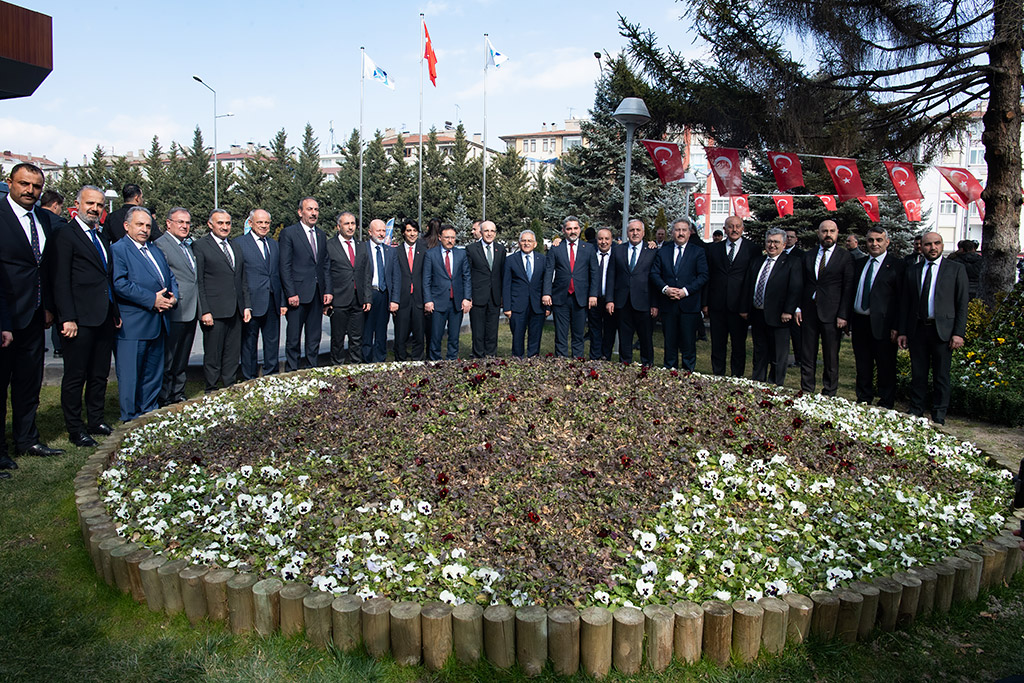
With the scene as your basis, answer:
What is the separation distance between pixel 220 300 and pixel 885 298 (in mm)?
7192

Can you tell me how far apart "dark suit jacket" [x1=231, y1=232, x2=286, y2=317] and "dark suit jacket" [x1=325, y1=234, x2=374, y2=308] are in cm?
76

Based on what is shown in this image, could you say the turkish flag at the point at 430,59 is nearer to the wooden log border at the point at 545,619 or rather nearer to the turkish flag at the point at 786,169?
the turkish flag at the point at 786,169

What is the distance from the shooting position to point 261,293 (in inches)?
314

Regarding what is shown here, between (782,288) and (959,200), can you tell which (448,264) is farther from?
(959,200)

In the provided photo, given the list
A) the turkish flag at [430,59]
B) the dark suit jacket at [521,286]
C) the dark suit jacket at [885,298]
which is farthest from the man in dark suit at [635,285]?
the turkish flag at [430,59]

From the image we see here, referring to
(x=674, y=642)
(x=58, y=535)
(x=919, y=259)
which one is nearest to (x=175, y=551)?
(x=58, y=535)

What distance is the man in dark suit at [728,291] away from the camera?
8.59 metres

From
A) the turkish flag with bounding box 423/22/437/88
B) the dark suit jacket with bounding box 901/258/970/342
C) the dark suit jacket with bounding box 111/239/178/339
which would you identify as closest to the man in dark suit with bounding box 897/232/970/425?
the dark suit jacket with bounding box 901/258/970/342

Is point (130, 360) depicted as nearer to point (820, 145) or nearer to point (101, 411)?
point (101, 411)

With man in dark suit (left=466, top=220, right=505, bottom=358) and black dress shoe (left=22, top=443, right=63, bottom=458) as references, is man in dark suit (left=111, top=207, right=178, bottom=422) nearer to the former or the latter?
black dress shoe (left=22, top=443, right=63, bottom=458)

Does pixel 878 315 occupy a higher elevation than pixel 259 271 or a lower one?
lower

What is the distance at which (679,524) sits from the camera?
3.64 metres

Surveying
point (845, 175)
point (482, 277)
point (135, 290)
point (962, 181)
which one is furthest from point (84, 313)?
point (962, 181)

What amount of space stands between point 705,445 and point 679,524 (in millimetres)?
1166
